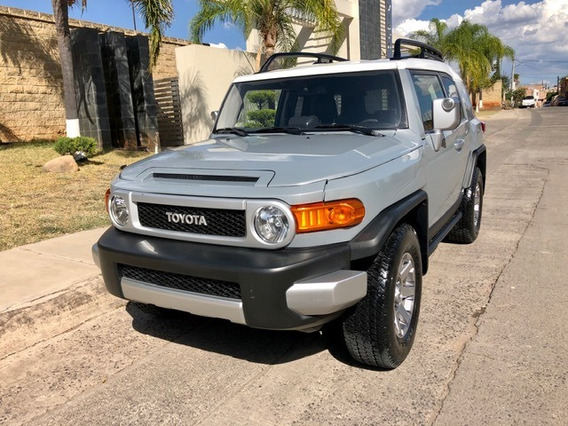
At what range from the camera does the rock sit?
10.5 metres

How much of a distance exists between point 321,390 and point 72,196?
6886mm

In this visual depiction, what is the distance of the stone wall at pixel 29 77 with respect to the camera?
43.8ft

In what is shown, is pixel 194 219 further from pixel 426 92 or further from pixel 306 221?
pixel 426 92

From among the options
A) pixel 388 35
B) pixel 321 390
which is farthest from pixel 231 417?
pixel 388 35

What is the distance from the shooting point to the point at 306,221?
2.65 metres

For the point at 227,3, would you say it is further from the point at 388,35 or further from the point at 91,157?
the point at 388,35

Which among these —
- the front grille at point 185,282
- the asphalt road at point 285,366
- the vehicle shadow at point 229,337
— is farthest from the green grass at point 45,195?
the front grille at point 185,282

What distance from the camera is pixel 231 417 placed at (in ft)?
9.08

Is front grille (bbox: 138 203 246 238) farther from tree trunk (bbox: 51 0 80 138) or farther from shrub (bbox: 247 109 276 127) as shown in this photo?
tree trunk (bbox: 51 0 80 138)

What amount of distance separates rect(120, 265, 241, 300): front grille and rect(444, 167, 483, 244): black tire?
3451mm

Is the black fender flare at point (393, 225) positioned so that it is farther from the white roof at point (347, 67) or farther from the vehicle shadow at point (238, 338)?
the white roof at point (347, 67)

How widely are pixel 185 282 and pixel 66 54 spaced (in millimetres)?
10548

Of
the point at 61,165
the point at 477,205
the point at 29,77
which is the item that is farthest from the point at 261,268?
the point at 29,77

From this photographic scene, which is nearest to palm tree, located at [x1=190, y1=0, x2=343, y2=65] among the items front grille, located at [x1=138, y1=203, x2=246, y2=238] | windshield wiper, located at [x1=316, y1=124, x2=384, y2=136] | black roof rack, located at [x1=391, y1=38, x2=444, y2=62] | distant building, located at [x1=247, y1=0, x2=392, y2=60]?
distant building, located at [x1=247, y1=0, x2=392, y2=60]
